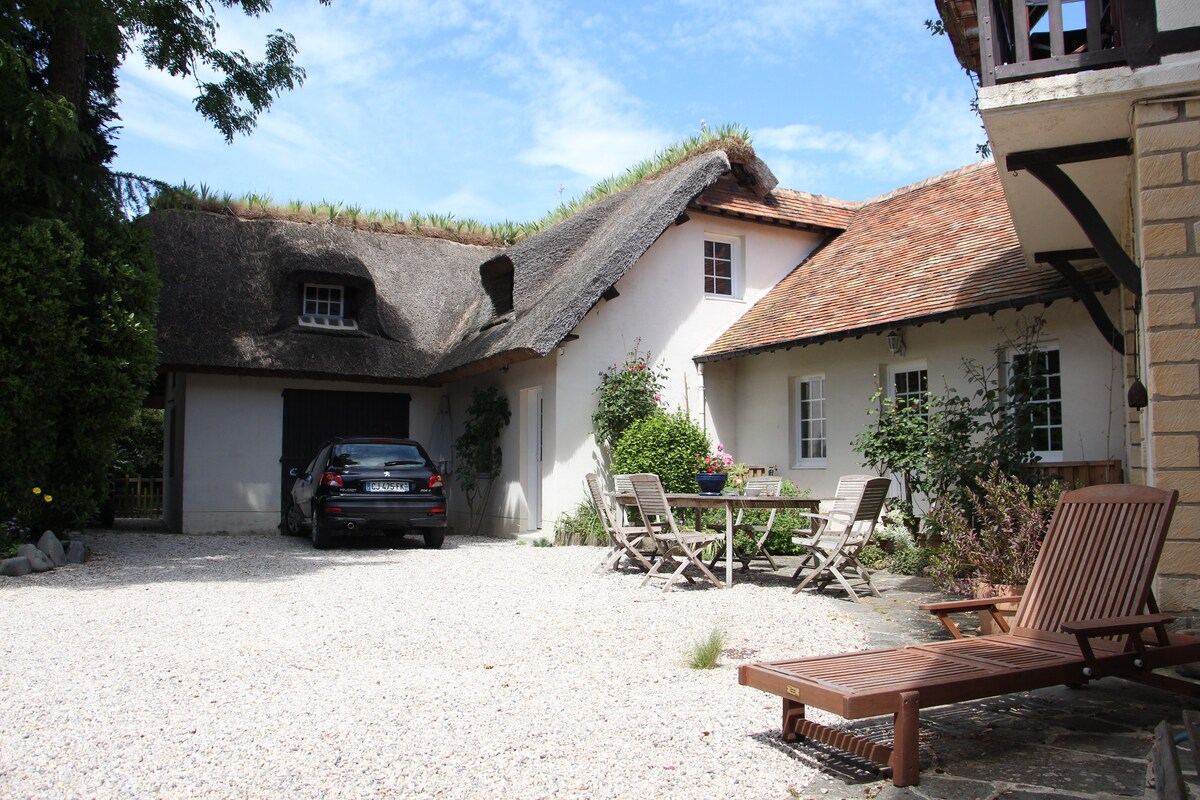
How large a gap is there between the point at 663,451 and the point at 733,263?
13.6 ft

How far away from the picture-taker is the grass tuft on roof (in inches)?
565

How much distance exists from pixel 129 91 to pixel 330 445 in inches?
218

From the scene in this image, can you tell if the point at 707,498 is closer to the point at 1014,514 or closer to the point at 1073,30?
the point at 1014,514

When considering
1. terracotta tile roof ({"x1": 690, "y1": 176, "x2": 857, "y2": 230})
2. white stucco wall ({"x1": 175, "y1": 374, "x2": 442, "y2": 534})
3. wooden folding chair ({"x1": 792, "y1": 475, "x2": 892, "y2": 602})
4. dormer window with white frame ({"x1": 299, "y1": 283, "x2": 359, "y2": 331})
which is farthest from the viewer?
dormer window with white frame ({"x1": 299, "y1": 283, "x2": 359, "y2": 331})

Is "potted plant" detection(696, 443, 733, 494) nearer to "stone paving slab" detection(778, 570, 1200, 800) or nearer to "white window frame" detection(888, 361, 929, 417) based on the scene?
"white window frame" detection(888, 361, 929, 417)

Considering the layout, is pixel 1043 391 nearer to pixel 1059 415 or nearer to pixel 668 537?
pixel 1059 415

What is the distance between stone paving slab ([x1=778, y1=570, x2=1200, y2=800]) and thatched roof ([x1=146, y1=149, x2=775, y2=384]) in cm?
812

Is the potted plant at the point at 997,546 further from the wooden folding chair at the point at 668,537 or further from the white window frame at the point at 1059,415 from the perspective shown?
the wooden folding chair at the point at 668,537

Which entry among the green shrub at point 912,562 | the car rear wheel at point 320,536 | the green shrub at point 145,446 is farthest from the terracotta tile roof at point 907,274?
the green shrub at point 145,446

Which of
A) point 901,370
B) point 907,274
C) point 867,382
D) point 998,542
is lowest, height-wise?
point 998,542

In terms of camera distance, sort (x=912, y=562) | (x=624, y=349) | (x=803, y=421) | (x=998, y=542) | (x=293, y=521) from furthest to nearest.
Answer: (x=293, y=521) < (x=624, y=349) < (x=803, y=421) < (x=912, y=562) < (x=998, y=542)

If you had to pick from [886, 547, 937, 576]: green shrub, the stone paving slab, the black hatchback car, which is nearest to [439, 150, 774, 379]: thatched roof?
the black hatchback car

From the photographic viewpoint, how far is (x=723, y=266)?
48.1ft

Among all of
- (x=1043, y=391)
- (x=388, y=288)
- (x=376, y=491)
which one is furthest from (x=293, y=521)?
(x=1043, y=391)
